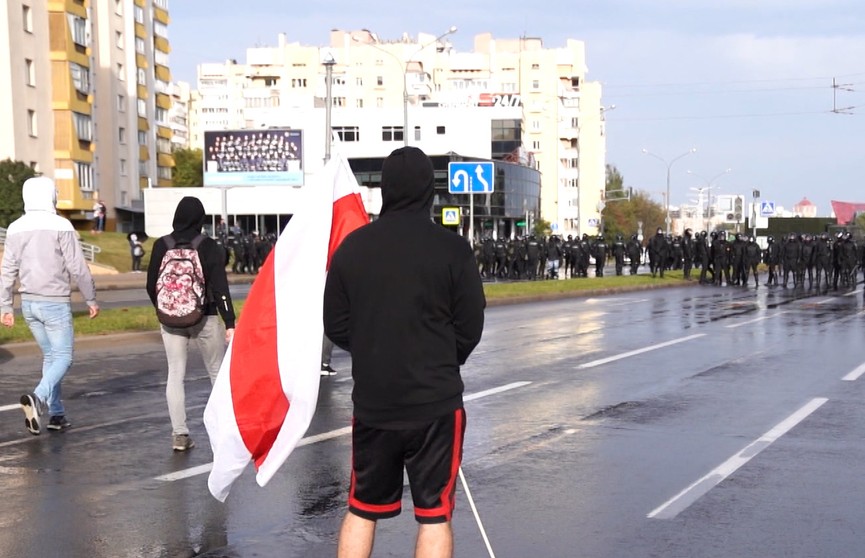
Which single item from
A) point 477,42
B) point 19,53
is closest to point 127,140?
point 19,53

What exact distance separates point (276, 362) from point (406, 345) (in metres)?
0.94

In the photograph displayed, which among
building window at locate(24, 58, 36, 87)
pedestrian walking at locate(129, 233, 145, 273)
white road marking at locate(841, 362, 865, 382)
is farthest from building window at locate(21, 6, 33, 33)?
white road marking at locate(841, 362, 865, 382)

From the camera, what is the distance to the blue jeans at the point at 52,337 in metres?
9.11

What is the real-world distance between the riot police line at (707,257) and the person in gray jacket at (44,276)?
3279 centimetres

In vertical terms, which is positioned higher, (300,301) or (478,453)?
(300,301)

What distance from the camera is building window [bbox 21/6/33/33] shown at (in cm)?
5750

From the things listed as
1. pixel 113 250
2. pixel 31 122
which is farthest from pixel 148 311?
pixel 31 122

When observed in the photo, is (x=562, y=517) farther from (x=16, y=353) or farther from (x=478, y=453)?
(x=16, y=353)

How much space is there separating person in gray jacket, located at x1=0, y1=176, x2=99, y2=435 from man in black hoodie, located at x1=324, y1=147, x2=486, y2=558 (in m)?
5.06

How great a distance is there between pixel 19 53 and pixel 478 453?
53.2 metres

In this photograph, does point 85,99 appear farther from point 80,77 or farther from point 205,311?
point 205,311

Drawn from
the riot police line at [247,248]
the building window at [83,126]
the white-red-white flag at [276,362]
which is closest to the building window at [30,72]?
the building window at [83,126]

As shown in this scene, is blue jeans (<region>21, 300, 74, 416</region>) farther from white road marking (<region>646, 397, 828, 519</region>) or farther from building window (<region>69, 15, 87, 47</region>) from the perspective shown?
building window (<region>69, 15, 87, 47</region>)

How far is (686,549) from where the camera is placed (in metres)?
6.04
